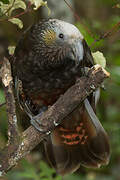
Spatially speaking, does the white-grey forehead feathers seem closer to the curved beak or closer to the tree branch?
the curved beak

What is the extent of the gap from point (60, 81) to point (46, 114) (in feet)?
1.07

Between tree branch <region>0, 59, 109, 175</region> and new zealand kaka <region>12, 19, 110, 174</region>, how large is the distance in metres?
0.11

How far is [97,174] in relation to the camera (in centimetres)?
414

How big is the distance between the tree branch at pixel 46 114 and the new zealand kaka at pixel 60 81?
0.11 m

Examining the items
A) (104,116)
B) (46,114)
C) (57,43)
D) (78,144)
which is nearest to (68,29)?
(57,43)

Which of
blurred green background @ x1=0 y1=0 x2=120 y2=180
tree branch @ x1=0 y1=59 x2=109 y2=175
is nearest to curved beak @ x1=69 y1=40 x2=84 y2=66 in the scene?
tree branch @ x1=0 y1=59 x2=109 y2=175

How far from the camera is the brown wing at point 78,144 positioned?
2.56 m

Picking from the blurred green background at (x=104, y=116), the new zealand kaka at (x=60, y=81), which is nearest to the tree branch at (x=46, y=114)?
the new zealand kaka at (x=60, y=81)

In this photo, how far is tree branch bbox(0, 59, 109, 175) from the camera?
6.43ft

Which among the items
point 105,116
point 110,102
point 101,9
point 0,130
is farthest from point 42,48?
point 101,9

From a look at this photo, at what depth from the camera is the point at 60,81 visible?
2.33 meters

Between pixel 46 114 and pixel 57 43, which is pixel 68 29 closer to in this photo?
pixel 57 43

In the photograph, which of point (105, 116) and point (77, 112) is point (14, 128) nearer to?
point (77, 112)

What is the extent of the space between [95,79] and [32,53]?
1.68ft
